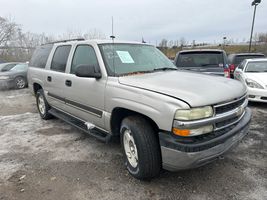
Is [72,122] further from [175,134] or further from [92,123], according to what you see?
[175,134]

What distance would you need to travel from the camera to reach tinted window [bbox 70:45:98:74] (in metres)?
3.50

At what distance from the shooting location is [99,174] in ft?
10.0

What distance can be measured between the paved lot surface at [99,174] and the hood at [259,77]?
7.36 ft

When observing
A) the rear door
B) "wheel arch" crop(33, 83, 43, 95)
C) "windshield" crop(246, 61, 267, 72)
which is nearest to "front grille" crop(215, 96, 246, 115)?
the rear door

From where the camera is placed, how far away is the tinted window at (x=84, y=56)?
11.5 feet

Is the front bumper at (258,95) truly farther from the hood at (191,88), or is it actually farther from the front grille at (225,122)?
the front grille at (225,122)

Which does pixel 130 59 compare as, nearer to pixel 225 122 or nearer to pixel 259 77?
pixel 225 122

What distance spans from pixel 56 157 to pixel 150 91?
209cm

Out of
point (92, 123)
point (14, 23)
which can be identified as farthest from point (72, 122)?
point (14, 23)

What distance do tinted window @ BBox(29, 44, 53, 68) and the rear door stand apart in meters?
0.50

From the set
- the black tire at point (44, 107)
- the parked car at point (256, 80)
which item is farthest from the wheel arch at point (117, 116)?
the parked car at point (256, 80)

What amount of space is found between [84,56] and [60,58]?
A: 1.00 metres

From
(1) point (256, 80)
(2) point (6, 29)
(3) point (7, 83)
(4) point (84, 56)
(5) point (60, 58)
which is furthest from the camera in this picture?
(2) point (6, 29)

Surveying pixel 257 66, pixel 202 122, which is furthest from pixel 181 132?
pixel 257 66
